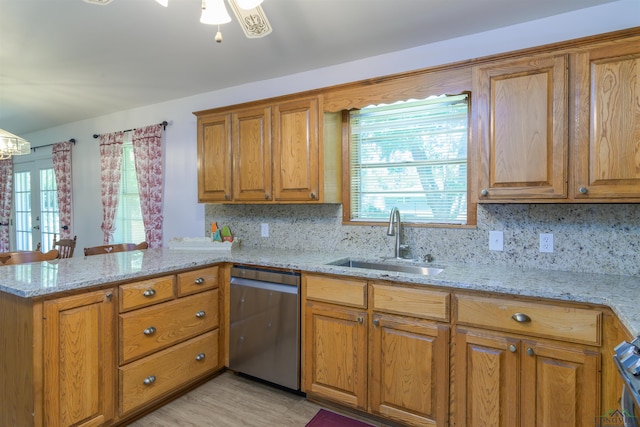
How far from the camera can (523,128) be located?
73.1 inches

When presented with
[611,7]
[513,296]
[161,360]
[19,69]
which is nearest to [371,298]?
[513,296]

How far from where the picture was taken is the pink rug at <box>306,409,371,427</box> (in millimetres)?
2086

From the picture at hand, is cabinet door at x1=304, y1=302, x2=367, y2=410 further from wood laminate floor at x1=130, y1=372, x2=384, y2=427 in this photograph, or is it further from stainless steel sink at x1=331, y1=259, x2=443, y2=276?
stainless steel sink at x1=331, y1=259, x2=443, y2=276

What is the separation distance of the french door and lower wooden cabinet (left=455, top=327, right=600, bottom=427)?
584 centimetres

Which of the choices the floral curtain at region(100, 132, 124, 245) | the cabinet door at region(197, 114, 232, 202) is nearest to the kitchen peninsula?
the cabinet door at region(197, 114, 232, 202)

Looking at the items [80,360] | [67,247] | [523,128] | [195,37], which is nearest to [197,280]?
[80,360]

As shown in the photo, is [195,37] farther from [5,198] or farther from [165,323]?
[5,198]

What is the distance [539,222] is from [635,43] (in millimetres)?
993

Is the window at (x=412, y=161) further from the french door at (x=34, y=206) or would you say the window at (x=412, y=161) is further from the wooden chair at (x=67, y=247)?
the french door at (x=34, y=206)

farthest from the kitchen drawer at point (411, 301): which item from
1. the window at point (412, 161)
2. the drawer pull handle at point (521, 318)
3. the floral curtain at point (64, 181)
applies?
the floral curtain at point (64, 181)

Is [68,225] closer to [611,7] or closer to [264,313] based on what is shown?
[264,313]

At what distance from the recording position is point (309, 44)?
2.47m

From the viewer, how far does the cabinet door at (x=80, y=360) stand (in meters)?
1.67

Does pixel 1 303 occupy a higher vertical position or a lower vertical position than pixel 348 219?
lower
